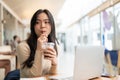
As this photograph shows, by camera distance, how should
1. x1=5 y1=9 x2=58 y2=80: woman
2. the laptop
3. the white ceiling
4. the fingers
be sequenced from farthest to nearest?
1. the white ceiling
2. x1=5 y1=9 x2=58 y2=80: woman
3. the fingers
4. the laptop

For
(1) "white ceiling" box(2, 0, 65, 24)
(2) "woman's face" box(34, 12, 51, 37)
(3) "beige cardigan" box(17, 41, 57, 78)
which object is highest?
(1) "white ceiling" box(2, 0, 65, 24)

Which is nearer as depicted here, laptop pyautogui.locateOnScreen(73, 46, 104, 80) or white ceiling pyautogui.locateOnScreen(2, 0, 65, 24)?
laptop pyautogui.locateOnScreen(73, 46, 104, 80)

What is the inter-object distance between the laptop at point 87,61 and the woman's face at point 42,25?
22.2 inches

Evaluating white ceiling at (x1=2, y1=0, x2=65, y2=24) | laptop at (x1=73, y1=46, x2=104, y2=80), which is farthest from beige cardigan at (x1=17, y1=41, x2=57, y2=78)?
white ceiling at (x1=2, y1=0, x2=65, y2=24)

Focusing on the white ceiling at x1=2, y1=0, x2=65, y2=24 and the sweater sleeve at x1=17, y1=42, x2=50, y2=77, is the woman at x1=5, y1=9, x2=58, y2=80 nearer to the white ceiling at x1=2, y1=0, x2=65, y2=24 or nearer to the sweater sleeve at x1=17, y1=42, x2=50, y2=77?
the sweater sleeve at x1=17, y1=42, x2=50, y2=77

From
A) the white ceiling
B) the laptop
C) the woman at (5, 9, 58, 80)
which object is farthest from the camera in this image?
the white ceiling

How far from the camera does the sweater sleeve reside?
1954mm

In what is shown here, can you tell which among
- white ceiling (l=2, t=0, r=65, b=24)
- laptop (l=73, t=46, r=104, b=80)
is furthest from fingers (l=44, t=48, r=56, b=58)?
white ceiling (l=2, t=0, r=65, b=24)

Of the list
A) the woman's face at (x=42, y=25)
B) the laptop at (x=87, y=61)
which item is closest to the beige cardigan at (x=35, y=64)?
the woman's face at (x=42, y=25)

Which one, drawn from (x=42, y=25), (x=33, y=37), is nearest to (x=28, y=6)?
(x=33, y=37)

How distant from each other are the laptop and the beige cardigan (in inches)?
15.9

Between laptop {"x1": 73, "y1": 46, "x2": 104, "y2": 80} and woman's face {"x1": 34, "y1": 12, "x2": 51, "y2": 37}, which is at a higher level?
woman's face {"x1": 34, "y1": 12, "x2": 51, "y2": 37}

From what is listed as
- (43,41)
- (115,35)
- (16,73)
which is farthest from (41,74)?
(115,35)

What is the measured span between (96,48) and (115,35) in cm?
398
